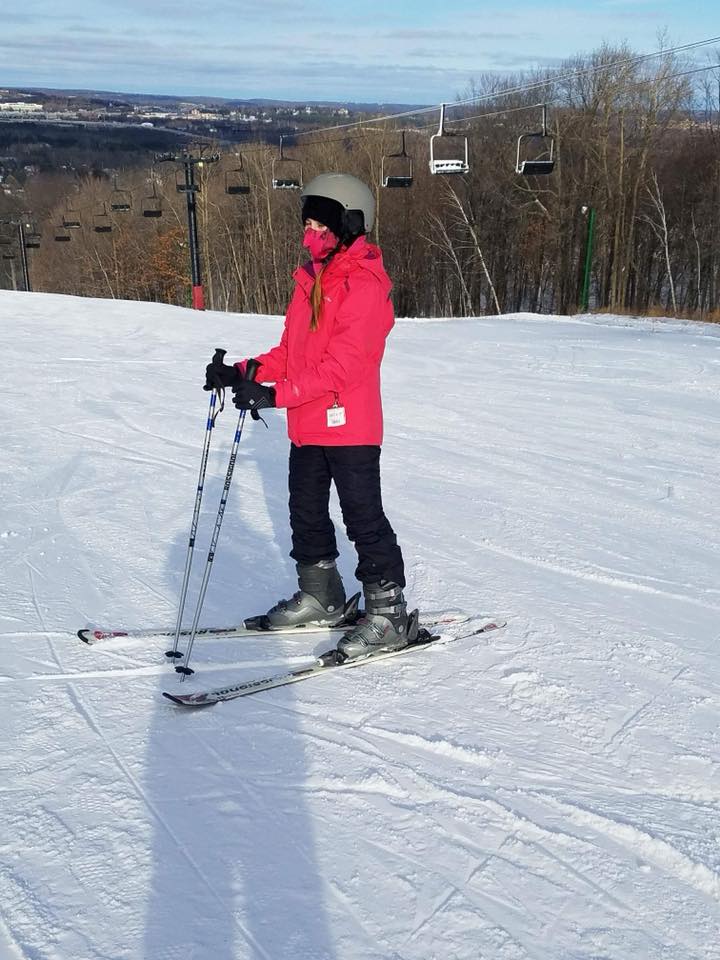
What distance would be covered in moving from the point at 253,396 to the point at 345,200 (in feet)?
2.35

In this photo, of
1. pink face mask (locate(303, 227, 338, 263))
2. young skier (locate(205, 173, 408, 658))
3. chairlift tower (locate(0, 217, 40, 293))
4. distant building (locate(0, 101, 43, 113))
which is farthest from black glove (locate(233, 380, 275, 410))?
distant building (locate(0, 101, 43, 113))

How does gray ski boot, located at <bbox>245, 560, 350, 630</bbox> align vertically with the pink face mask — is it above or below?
Answer: below

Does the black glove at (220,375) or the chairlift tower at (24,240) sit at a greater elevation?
the chairlift tower at (24,240)

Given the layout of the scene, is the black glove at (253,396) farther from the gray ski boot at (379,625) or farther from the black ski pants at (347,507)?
the gray ski boot at (379,625)

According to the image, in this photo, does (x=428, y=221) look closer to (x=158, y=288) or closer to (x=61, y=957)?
(x=158, y=288)

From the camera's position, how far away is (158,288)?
47.3m

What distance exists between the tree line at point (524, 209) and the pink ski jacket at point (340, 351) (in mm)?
26977

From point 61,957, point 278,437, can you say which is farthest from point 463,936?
point 278,437

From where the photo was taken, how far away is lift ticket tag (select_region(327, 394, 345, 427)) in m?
2.91

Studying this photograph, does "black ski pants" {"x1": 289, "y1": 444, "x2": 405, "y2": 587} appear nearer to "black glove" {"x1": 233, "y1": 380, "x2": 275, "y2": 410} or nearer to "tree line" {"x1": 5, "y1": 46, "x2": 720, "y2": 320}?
"black glove" {"x1": 233, "y1": 380, "x2": 275, "y2": 410}

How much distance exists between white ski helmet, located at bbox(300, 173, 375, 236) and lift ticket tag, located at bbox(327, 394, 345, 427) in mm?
570

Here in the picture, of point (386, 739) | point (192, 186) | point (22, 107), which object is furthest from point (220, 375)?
point (22, 107)

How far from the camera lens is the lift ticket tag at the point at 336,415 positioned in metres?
2.91

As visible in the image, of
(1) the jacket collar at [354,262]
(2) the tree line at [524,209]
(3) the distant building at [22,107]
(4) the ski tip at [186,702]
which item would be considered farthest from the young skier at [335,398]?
(3) the distant building at [22,107]
